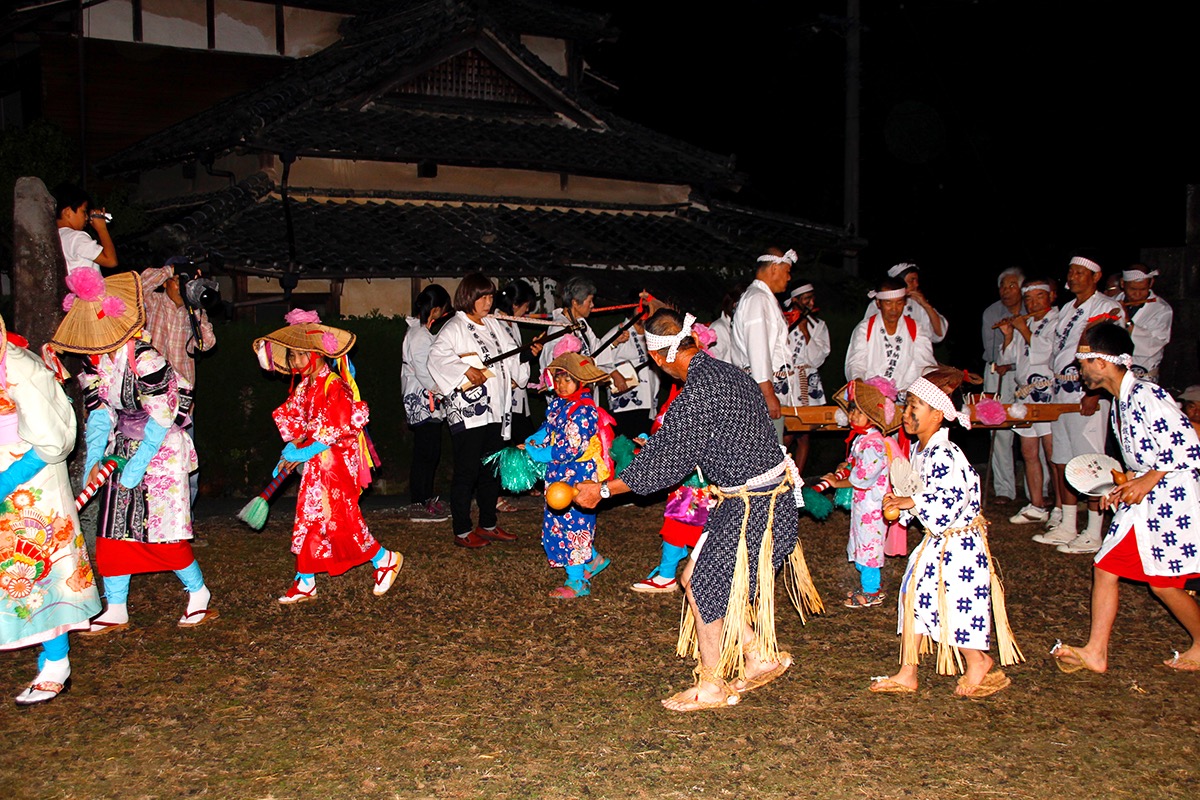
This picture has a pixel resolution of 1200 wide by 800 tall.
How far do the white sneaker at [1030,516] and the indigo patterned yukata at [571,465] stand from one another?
14.3 feet

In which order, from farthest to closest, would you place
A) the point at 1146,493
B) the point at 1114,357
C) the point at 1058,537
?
the point at 1058,537, the point at 1114,357, the point at 1146,493

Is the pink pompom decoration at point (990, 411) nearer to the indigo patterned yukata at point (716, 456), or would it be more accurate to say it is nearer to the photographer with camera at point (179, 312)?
the indigo patterned yukata at point (716, 456)

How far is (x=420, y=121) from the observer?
15.4m

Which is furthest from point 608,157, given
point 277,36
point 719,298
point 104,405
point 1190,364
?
point 104,405

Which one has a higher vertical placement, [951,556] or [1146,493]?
[1146,493]

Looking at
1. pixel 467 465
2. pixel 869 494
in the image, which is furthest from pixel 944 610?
pixel 467 465

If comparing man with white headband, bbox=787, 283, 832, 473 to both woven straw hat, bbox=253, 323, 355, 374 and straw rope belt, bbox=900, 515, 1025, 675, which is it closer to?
straw rope belt, bbox=900, 515, 1025, 675

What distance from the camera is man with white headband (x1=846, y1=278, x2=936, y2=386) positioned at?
321 inches

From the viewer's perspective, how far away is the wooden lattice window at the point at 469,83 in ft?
53.5

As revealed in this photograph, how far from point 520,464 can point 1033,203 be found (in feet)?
68.3

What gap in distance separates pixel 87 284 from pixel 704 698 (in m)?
4.04

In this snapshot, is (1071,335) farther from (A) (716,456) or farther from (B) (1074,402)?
(A) (716,456)

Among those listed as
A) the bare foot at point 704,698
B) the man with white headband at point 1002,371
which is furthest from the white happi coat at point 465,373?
the man with white headband at point 1002,371

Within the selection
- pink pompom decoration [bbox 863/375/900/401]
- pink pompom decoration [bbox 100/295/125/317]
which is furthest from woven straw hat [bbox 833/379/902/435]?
pink pompom decoration [bbox 100/295/125/317]
